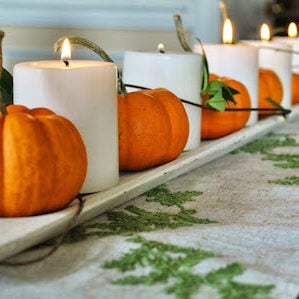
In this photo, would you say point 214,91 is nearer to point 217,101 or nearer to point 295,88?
point 217,101

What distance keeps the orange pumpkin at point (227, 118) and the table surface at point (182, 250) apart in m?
0.16

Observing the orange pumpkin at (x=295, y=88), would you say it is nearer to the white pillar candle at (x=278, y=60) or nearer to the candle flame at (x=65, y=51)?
the white pillar candle at (x=278, y=60)

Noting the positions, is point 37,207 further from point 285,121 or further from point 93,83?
point 285,121

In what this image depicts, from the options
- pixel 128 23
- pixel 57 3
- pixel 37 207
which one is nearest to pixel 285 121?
pixel 128 23

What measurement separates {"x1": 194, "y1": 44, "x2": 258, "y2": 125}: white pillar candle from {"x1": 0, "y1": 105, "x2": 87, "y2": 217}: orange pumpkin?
0.53 meters

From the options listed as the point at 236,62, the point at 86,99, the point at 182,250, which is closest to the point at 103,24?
the point at 236,62

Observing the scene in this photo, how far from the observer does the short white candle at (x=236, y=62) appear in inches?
42.6

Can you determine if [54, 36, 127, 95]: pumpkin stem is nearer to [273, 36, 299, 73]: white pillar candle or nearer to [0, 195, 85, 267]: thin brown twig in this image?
[0, 195, 85, 267]: thin brown twig

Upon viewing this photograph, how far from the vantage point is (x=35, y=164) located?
570mm

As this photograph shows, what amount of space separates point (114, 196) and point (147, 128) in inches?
4.6

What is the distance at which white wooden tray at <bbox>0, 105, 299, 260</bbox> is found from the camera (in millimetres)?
535

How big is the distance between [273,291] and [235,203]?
0.24 metres

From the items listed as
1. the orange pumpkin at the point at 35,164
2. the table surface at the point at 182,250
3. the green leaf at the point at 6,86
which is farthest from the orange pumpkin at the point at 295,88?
the orange pumpkin at the point at 35,164

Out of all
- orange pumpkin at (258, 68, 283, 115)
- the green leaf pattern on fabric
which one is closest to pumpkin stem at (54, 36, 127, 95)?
the green leaf pattern on fabric
